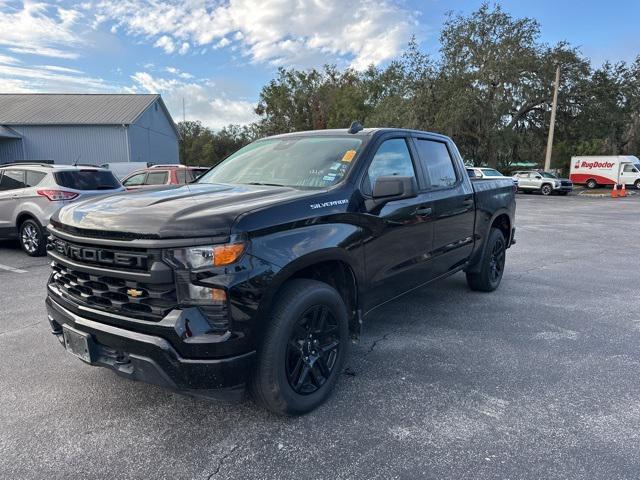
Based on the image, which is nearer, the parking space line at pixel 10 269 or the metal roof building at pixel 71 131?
the parking space line at pixel 10 269

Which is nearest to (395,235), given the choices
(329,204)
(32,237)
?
(329,204)

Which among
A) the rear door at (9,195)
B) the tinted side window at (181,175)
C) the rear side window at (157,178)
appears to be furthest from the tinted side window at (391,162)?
the rear side window at (157,178)

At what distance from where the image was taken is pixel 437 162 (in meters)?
4.64

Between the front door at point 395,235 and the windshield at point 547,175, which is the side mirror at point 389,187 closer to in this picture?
the front door at point 395,235

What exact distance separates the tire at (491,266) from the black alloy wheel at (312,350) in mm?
3046

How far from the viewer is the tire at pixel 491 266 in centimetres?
555

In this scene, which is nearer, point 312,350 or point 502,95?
point 312,350

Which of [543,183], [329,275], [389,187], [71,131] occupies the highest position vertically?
[71,131]

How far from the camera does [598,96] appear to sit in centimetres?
3347

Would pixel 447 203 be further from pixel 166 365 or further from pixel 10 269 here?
pixel 10 269

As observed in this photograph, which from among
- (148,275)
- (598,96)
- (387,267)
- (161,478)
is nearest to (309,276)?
(387,267)

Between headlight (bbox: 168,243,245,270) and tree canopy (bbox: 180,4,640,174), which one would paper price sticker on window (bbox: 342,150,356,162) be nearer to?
headlight (bbox: 168,243,245,270)

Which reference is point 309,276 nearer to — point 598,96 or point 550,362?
point 550,362

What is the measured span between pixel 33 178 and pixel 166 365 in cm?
753
